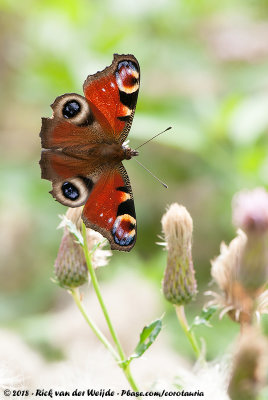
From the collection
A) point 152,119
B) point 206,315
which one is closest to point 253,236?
point 206,315

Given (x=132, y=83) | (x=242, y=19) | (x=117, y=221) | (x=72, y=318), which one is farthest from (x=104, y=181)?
Result: (x=242, y=19)

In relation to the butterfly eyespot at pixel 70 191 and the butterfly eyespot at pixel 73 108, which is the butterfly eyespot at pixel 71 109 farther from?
the butterfly eyespot at pixel 70 191

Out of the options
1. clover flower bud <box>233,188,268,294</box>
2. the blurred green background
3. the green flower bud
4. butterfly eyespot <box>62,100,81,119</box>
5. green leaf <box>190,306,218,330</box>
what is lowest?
green leaf <box>190,306,218,330</box>

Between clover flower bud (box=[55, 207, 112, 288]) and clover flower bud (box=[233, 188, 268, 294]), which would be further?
clover flower bud (box=[55, 207, 112, 288])

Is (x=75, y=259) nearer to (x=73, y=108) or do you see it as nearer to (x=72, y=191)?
(x=72, y=191)

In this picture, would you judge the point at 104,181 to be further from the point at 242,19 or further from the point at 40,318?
the point at 242,19

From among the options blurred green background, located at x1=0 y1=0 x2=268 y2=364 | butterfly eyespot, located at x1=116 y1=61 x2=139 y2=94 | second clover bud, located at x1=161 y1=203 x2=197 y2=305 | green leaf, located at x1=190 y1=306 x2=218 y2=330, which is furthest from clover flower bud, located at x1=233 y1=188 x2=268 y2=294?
blurred green background, located at x1=0 y1=0 x2=268 y2=364

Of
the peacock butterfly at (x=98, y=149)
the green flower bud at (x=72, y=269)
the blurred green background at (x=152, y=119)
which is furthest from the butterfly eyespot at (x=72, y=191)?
the blurred green background at (x=152, y=119)

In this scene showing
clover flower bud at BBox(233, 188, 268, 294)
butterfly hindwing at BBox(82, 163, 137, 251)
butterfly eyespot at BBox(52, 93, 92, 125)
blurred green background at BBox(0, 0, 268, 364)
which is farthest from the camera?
blurred green background at BBox(0, 0, 268, 364)

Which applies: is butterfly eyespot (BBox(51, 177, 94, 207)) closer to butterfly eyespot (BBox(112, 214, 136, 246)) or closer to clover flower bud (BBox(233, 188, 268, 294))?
butterfly eyespot (BBox(112, 214, 136, 246))
